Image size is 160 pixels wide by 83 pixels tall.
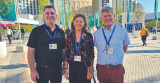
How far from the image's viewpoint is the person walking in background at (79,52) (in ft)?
7.68

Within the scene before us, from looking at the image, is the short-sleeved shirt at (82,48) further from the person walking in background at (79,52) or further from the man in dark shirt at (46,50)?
the man in dark shirt at (46,50)

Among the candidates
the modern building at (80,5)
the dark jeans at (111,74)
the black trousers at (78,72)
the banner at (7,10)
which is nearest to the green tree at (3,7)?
the banner at (7,10)

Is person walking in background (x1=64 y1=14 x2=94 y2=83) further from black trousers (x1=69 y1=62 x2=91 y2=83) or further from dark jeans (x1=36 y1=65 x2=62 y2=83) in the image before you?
dark jeans (x1=36 y1=65 x2=62 y2=83)

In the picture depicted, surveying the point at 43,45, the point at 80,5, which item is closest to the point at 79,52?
the point at 43,45

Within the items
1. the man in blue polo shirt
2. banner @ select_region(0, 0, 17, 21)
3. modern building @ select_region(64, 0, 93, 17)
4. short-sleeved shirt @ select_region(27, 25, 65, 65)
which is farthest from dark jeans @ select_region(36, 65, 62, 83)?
modern building @ select_region(64, 0, 93, 17)

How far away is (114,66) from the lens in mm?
2252

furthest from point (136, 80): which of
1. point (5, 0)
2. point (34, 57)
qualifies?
point (5, 0)

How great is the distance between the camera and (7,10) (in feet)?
26.4

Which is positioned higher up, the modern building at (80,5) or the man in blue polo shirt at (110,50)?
the modern building at (80,5)

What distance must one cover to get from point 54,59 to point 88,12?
101720mm

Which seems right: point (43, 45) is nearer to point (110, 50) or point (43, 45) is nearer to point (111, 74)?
point (110, 50)

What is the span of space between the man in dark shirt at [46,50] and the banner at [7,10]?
6944mm

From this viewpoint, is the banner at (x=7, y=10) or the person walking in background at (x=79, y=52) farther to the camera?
Result: the banner at (x=7, y=10)

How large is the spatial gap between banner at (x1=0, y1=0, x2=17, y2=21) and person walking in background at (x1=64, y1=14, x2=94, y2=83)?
7246 mm
